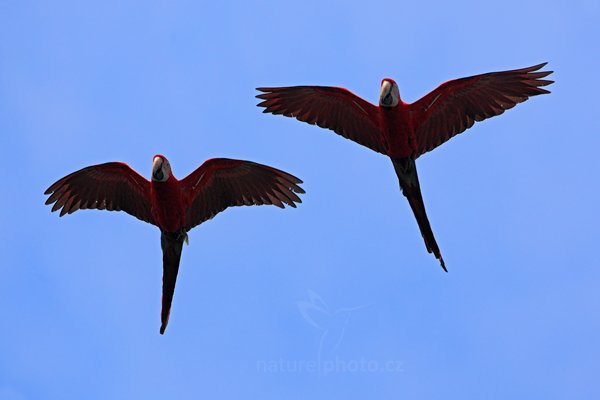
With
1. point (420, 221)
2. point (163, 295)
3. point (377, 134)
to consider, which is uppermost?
point (377, 134)

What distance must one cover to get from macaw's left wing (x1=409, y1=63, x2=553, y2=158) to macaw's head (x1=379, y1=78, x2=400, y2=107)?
0.34m

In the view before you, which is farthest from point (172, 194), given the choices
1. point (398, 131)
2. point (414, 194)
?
point (414, 194)

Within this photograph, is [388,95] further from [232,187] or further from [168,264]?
[168,264]

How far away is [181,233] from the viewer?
15.8 metres

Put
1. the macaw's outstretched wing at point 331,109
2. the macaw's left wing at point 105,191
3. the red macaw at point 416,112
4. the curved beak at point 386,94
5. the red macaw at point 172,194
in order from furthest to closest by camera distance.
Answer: the macaw's left wing at point 105,191 < the macaw's outstretched wing at point 331,109 < the red macaw at point 172,194 < the red macaw at point 416,112 < the curved beak at point 386,94

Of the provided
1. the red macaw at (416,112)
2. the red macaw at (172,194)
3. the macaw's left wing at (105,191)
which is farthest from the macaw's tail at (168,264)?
the red macaw at (416,112)

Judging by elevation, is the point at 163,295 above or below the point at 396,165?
below

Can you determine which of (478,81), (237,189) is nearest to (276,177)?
(237,189)

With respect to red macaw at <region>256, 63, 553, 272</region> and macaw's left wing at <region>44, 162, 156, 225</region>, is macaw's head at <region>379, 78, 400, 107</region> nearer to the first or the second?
red macaw at <region>256, 63, 553, 272</region>

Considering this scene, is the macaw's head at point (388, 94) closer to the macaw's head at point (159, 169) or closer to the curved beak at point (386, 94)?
the curved beak at point (386, 94)

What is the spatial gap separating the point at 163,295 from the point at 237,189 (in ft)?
6.36

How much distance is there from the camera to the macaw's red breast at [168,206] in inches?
603

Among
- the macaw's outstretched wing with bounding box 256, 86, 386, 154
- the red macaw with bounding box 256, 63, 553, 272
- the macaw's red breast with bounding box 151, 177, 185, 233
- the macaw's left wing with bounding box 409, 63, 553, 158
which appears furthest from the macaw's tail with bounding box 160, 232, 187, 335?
the macaw's left wing with bounding box 409, 63, 553, 158

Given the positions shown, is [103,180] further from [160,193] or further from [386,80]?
[386,80]
